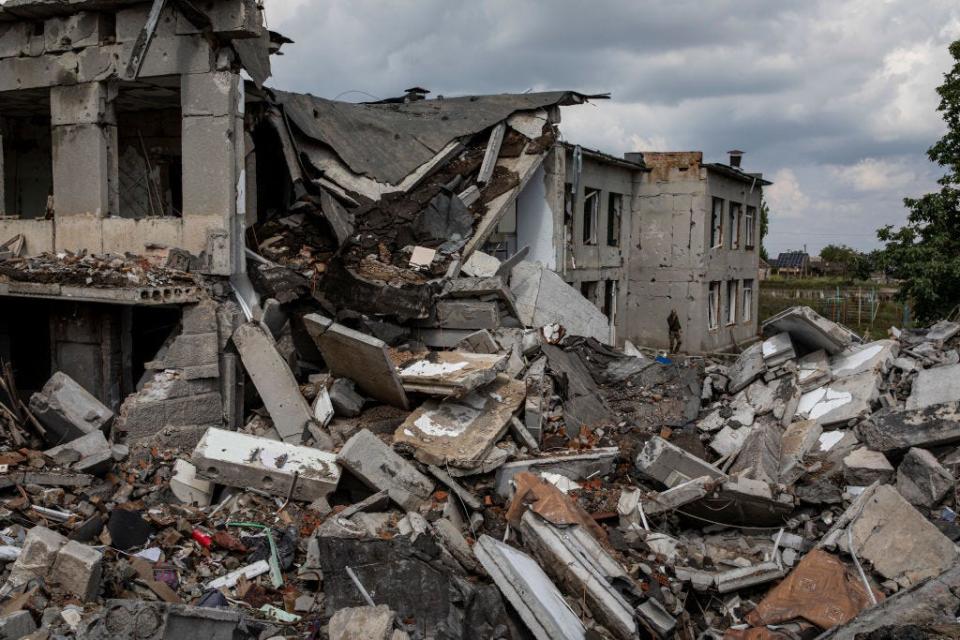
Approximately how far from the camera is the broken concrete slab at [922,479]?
296 inches

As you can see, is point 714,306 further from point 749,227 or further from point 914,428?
point 914,428

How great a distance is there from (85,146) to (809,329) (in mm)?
9754

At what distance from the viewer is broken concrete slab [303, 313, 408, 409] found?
8.48m

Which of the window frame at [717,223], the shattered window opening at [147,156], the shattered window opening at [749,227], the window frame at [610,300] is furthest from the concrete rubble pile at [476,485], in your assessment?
the shattered window opening at [749,227]

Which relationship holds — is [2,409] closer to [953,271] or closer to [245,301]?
[245,301]

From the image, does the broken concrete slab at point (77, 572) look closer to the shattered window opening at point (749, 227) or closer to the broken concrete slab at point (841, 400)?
the broken concrete slab at point (841, 400)

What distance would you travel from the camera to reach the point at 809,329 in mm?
10227

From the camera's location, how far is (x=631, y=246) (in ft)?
71.4

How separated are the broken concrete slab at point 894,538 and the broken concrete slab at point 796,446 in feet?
3.17

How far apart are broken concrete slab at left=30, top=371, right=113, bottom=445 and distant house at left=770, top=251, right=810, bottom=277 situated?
168 feet

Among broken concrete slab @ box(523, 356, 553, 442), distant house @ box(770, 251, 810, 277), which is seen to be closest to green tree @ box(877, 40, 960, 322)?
broken concrete slab @ box(523, 356, 553, 442)

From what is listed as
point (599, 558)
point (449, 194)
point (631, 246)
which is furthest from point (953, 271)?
point (599, 558)

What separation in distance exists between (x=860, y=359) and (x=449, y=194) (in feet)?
21.5

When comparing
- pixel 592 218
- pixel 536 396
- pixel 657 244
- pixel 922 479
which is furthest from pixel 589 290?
pixel 922 479
